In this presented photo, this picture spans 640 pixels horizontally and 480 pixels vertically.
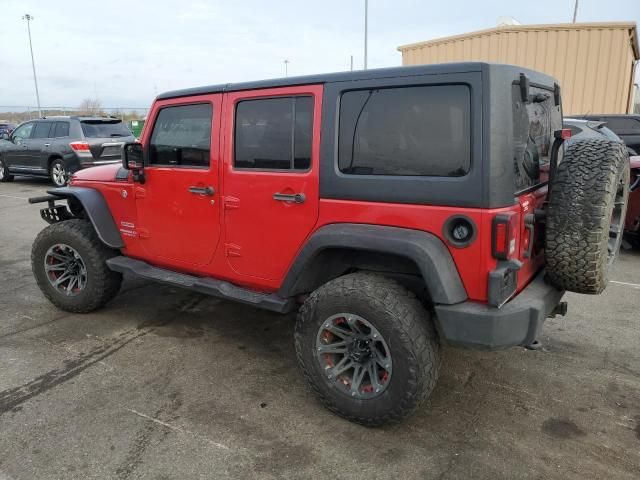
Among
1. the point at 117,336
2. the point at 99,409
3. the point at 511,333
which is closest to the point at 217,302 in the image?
the point at 117,336

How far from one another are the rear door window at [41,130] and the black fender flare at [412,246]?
477 inches

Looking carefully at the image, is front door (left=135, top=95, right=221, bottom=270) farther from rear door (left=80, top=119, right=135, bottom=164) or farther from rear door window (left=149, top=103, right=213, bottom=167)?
rear door (left=80, top=119, right=135, bottom=164)

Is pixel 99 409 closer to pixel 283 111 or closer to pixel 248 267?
pixel 248 267

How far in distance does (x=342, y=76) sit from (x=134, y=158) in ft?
6.01

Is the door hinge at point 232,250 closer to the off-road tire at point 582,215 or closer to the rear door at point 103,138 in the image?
the off-road tire at point 582,215

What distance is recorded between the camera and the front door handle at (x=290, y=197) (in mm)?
2959

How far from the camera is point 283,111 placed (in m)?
3.10

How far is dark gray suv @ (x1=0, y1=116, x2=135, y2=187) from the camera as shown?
38.6 feet

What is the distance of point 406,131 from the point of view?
262cm

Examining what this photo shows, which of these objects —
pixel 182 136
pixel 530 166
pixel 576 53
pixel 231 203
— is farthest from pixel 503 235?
pixel 576 53

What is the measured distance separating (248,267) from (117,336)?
143 centimetres

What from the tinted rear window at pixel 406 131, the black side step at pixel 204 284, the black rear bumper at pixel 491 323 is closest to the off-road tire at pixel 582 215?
the black rear bumper at pixel 491 323

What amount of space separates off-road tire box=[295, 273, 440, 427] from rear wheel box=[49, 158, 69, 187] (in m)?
11.1

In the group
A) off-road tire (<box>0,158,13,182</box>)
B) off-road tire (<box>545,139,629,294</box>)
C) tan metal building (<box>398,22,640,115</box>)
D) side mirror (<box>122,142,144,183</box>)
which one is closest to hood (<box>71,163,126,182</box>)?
side mirror (<box>122,142,144,183</box>)
